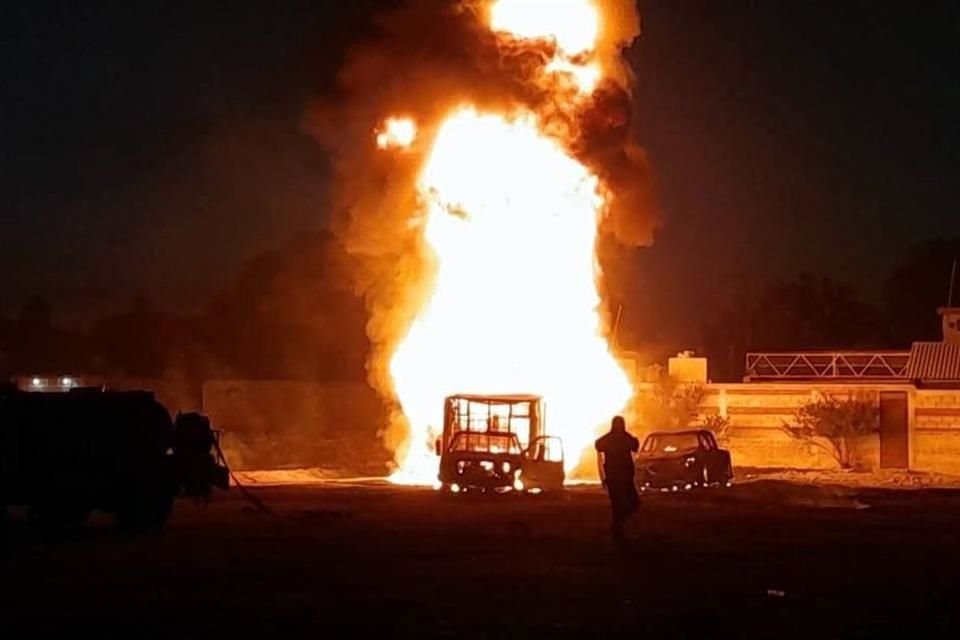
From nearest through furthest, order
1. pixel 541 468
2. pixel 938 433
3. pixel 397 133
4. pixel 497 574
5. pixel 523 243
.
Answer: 1. pixel 497 574
2. pixel 541 468
3. pixel 523 243
4. pixel 397 133
5. pixel 938 433

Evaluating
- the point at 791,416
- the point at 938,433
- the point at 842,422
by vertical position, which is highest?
the point at 791,416

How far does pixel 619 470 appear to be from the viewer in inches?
885

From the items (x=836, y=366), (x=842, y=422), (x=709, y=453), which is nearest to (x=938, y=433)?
(x=842, y=422)

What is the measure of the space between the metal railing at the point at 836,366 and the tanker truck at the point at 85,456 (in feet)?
110

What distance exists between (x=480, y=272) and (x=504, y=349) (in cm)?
229

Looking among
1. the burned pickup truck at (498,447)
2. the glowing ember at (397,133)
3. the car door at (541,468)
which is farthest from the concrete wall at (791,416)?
the car door at (541,468)

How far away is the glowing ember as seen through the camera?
44.7 meters

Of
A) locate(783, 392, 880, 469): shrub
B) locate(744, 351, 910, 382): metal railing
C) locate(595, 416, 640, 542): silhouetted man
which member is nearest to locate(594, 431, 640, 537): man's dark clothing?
locate(595, 416, 640, 542): silhouetted man

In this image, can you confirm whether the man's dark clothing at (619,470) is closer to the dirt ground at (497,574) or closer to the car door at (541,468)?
the dirt ground at (497,574)

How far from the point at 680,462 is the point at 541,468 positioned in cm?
345

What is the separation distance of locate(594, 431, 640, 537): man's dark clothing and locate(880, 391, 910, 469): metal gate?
93.5 ft

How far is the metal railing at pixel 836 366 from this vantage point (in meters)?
54.7

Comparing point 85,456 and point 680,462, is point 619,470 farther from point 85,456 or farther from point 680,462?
point 680,462

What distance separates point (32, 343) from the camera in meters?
68.5
